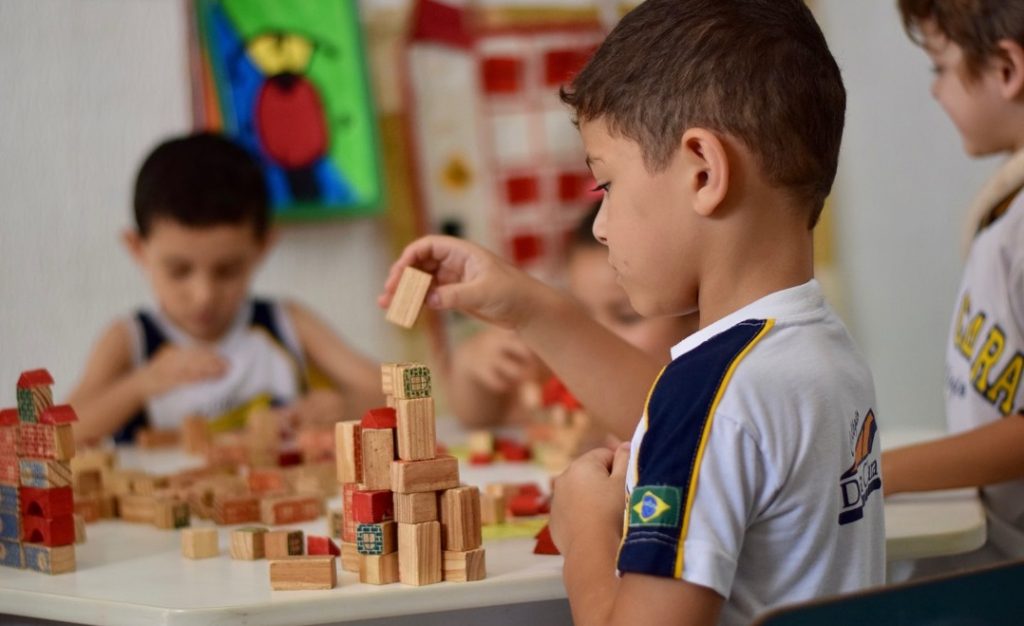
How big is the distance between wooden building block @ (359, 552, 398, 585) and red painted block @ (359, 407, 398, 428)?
0.30 ft

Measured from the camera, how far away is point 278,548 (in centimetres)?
100

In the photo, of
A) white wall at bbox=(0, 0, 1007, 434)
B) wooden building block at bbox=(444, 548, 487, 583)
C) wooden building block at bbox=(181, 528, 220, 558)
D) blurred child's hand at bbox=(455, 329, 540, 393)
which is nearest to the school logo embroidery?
wooden building block at bbox=(444, 548, 487, 583)

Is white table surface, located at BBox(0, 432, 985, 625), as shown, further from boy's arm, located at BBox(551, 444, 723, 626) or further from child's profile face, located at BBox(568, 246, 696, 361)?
child's profile face, located at BBox(568, 246, 696, 361)

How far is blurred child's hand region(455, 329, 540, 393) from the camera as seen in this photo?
72.3 inches

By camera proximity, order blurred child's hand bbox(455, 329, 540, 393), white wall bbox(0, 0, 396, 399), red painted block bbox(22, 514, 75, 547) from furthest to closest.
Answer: white wall bbox(0, 0, 396, 399)
blurred child's hand bbox(455, 329, 540, 393)
red painted block bbox(22, 514, 75, 547)

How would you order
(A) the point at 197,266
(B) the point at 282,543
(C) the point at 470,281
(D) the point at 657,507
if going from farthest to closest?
(A) the point at 197,266
(C) the point at 470,281
(B) the point at 282,543
(D) the point at 657,507

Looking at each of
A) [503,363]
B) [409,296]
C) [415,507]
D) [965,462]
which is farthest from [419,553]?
[503,363]

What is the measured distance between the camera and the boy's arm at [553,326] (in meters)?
1.10

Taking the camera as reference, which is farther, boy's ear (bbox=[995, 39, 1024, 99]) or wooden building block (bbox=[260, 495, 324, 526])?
boy's ear (bbox=[995, 39, 1024, 99])

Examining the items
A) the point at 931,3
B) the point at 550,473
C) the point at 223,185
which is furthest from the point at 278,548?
the point at 223,185

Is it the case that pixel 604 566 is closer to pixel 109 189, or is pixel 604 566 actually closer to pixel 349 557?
pixel 349 557

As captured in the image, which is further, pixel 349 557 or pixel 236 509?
pixel 236 509

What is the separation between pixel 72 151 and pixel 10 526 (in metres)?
1.42

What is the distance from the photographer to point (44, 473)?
99 centimetres
